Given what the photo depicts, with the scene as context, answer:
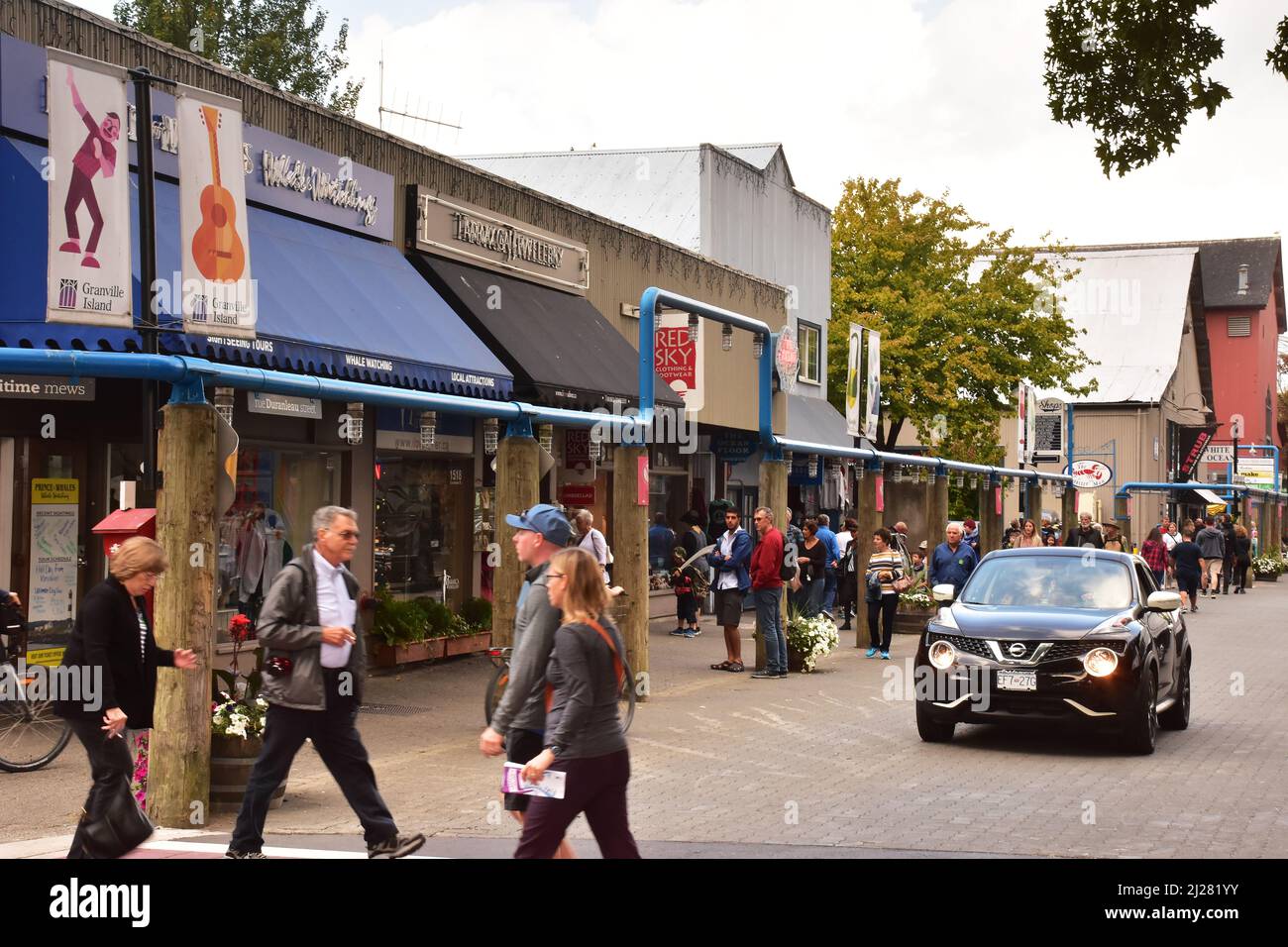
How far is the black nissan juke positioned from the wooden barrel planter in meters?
5.77

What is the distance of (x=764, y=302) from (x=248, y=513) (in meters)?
17.1

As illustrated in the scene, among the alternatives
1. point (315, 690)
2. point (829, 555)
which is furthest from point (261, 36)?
point (315, 690)

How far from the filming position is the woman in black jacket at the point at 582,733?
6457mm

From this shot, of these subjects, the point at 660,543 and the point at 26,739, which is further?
the point at 660,543

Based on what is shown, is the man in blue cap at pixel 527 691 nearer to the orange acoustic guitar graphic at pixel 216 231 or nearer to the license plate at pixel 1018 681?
the orange acoustic guitar graphic at pixel 216 231

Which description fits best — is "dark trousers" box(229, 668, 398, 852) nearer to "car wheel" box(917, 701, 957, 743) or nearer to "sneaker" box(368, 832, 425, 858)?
"sneaker" box(368, 832, 425, 858)

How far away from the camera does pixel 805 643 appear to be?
759 inches

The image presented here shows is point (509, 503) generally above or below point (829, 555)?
above

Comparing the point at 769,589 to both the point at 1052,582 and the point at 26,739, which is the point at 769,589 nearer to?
the point at 1052,582

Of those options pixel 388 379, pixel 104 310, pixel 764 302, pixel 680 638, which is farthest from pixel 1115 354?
pixel 104 310

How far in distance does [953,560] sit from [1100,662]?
6.99 meters

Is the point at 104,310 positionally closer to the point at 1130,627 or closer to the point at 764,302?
the point at 1130,627

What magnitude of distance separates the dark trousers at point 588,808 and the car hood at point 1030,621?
691cm

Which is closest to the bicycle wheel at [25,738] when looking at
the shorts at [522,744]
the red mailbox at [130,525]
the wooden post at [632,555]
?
the red mailbox at [130,525]
